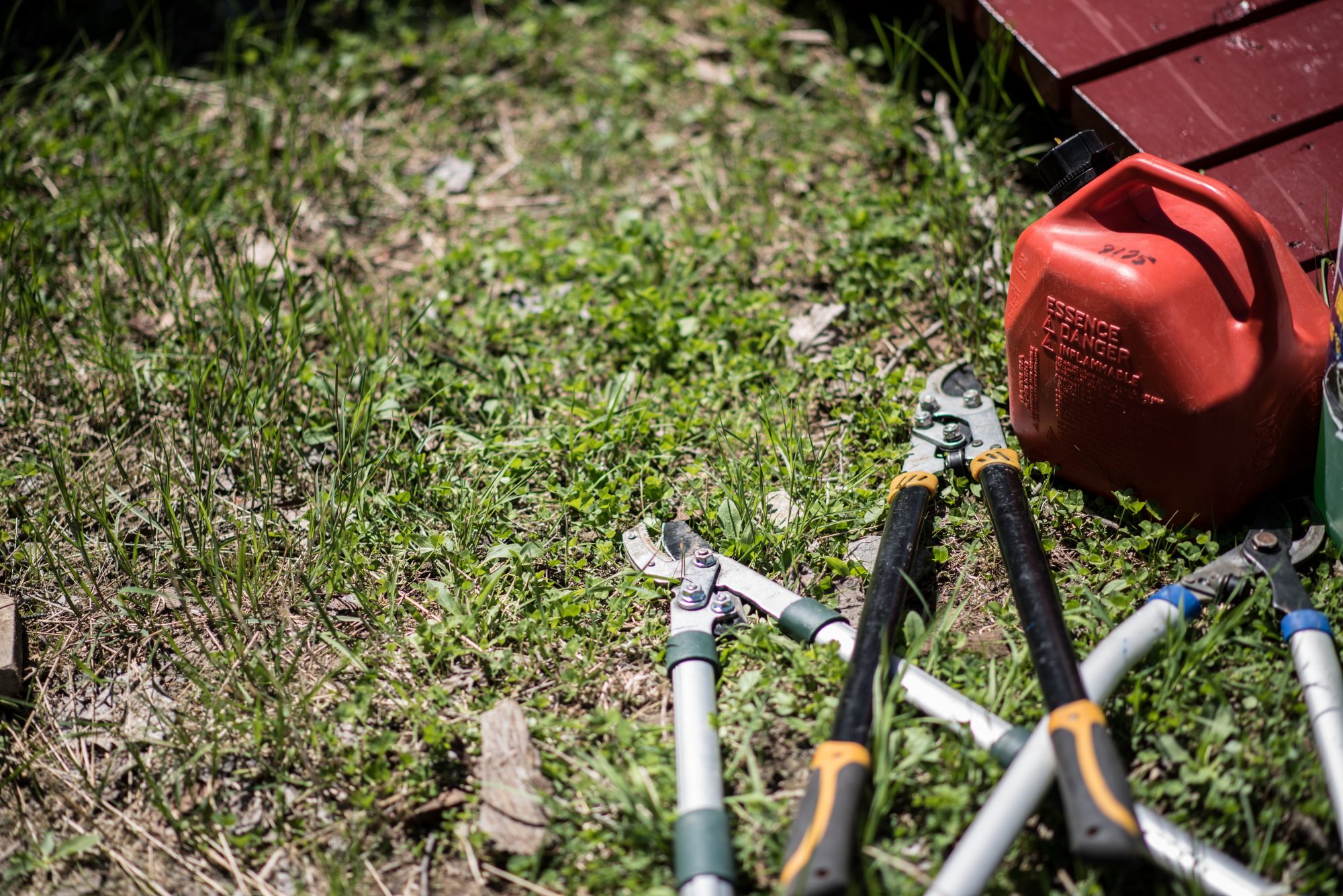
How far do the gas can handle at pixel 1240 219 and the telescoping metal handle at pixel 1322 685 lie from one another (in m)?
0.47

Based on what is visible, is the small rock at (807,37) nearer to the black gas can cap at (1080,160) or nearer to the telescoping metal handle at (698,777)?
the black gas can cap at (1080,160)

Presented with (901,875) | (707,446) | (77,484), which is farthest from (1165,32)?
(77,484)

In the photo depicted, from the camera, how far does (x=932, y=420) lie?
2.23 metres

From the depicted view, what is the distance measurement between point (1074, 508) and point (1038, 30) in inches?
54.2

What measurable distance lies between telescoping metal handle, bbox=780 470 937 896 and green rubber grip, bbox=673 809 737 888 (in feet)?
0.34

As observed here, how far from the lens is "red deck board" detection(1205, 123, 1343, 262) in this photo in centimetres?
222

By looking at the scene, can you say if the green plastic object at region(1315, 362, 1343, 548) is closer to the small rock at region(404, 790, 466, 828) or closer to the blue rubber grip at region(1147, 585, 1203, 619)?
the blue rubber grip at region(1147, 585, 1203, 619)

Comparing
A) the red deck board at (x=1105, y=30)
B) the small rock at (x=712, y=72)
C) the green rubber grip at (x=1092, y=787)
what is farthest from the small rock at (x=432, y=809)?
the small rock at (x=712, y=72)

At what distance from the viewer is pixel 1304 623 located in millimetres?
1687

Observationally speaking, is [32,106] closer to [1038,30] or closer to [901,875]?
[1038,30]

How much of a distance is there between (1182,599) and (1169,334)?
17.8 inches

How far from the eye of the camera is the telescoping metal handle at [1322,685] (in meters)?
1.49

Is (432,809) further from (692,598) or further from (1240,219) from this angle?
(1240,219)

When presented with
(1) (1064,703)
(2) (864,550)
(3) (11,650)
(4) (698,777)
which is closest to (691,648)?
A: (4) (698,777)
